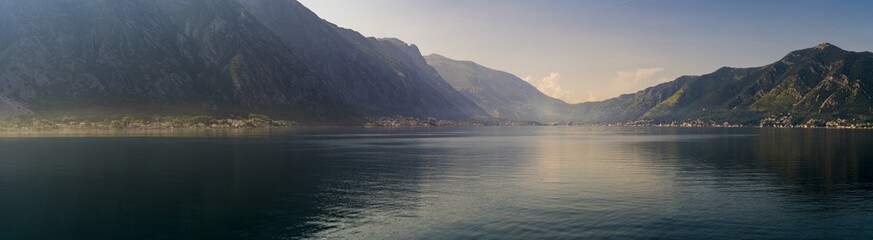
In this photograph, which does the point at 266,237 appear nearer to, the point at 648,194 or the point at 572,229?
the point at 572,229

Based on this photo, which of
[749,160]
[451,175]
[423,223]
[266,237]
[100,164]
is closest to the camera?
[266,237]

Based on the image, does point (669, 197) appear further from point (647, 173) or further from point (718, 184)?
point (647, 173)

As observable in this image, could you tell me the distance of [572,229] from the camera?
160 ft

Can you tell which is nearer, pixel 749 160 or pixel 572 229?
pixel 572 229

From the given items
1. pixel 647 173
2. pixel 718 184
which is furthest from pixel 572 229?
pixel 647 173

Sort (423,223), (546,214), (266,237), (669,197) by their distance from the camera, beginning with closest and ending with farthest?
(266,237) → (423,223) → (546,214) → (669,197)

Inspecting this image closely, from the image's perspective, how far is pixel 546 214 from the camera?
5625 centimetres

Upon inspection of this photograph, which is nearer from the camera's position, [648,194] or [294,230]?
[294,230]

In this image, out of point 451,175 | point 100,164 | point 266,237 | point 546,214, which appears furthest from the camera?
point 100,164

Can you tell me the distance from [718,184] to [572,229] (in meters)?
42.9

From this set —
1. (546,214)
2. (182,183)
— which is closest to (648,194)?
(546,214)

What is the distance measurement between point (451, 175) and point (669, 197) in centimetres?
3637

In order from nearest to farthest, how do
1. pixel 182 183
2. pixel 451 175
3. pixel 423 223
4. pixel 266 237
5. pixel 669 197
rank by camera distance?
pixel 266 237, pixel 423 223, pixel 669 197, pixel 182 183, pixel 451 175

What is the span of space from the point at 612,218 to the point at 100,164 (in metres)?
98.0
